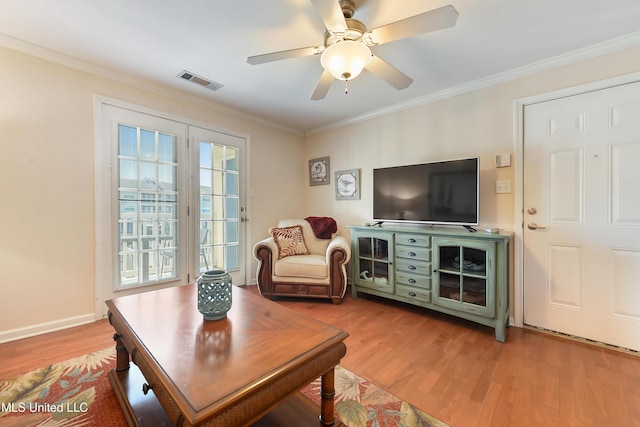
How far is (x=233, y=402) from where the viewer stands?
2.44 feet

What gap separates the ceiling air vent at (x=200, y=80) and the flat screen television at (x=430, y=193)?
1.97 m

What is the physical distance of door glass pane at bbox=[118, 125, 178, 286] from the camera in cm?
255

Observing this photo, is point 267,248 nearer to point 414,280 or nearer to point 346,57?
point 414,280

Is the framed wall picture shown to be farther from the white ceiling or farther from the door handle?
the door handle

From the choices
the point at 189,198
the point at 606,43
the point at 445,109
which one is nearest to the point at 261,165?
the point at 189,198

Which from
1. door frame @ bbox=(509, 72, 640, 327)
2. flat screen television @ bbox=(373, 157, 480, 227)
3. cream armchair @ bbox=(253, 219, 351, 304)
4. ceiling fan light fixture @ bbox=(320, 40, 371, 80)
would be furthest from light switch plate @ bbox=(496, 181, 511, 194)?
ceiling fan light fixture @ bbox=(320, 40, 371, 80)

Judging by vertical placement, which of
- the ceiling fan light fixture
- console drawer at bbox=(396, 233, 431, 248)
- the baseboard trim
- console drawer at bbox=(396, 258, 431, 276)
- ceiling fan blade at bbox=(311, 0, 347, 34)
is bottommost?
the baseboard trim

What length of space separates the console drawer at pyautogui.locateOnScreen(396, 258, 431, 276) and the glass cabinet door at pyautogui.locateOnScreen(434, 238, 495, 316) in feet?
0.33

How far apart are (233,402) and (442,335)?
195cm

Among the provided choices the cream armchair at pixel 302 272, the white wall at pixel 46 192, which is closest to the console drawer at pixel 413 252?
the cream armchair at pixel 302 272

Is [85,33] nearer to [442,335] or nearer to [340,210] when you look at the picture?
[340,210]

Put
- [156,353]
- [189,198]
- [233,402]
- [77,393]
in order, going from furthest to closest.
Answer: [189,198]
[77,393]
[156,353]
[233,402]

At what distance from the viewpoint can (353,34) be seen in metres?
1.68

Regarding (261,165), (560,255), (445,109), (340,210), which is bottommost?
(560,255)
